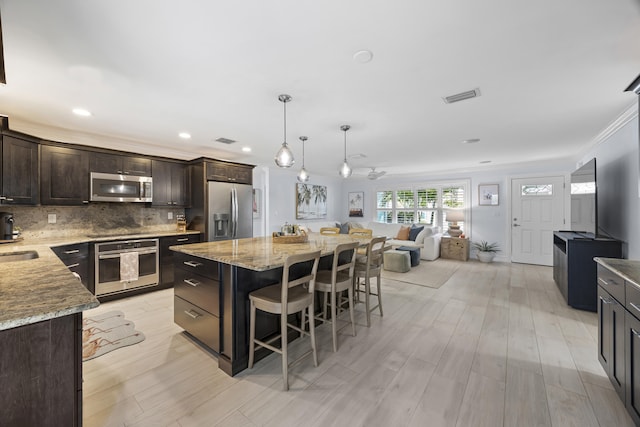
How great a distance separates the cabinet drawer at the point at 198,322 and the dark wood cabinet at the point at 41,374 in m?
1.13

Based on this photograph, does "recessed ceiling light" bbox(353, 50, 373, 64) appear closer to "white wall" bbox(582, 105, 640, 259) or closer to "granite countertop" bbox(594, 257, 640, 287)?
"granite countertop" bbox(594, 257, 640, 287)

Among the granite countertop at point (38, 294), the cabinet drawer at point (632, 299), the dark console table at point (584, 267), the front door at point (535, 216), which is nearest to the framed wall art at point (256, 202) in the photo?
the granite countertop at point (38, 294)

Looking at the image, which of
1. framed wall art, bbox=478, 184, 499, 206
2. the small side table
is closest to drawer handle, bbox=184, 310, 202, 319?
the small side table

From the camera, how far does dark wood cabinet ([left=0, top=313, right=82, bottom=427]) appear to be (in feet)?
3.06

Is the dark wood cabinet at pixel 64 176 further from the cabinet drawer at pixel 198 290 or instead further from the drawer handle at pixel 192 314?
the drawer handle at pixel 192 314

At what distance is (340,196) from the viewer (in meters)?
8.98

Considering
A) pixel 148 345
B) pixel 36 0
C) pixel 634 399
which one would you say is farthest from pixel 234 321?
pixel 634 399

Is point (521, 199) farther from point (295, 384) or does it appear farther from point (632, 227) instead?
point (295, 384)

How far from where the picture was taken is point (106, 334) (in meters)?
2.69

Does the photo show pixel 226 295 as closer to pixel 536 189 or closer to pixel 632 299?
pixel 632 299

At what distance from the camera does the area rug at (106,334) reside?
7.89 feet

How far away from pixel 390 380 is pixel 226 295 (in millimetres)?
1419

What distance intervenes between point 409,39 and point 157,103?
2.43m

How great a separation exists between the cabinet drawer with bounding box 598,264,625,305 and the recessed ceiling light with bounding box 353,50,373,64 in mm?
2189
